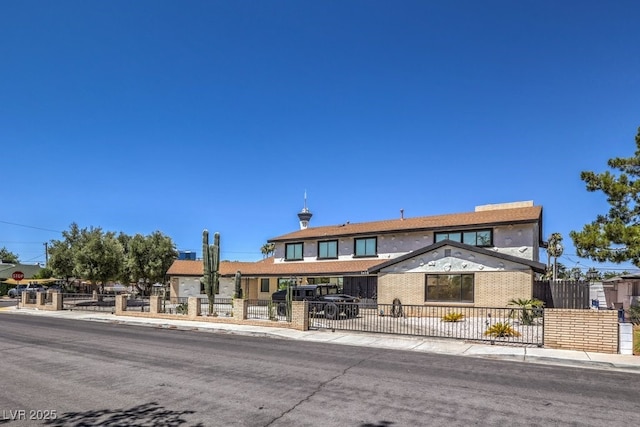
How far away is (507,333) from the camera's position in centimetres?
1591

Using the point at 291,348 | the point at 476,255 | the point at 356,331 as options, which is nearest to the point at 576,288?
the point at 476,255

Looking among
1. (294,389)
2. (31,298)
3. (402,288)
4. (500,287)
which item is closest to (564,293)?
(500,287)

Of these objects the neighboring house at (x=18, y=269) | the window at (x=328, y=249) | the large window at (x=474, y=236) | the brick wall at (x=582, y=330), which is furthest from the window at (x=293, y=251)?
the neighboring house at (x=18, y=269)

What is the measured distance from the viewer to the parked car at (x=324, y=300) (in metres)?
19.5

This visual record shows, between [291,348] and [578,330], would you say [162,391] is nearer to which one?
[291,348]

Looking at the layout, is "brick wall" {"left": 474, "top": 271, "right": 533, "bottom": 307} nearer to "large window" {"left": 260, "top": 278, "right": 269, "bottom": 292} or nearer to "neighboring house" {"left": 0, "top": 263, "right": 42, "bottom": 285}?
"large window" {"left": 260, "top": 278, "right": 269, "bottom": 292}

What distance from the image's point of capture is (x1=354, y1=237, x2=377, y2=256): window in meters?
32.8

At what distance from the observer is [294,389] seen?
8445 millimetres

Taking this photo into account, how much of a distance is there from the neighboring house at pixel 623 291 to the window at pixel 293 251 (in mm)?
22321

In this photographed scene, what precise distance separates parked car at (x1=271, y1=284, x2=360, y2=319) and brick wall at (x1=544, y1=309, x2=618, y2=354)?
24.3ft

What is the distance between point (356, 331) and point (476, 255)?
9607mm

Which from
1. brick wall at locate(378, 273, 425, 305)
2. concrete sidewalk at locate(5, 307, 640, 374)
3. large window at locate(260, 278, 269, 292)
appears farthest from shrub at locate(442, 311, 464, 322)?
large window at locate(260, 278, 269, 292)

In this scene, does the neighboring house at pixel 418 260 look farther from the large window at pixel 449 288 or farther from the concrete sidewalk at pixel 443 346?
the concrete sidewalk at pixel 443 346

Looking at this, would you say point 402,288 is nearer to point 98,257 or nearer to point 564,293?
point 564,293
